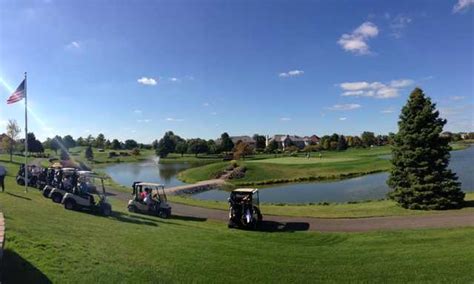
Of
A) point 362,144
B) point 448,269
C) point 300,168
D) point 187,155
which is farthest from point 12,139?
point 362,144

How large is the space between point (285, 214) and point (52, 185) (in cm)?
1380

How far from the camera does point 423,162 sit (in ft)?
80.8

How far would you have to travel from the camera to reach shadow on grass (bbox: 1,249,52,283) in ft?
25.4

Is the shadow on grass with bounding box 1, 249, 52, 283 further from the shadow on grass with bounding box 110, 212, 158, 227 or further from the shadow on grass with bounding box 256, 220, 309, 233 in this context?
the shadow on grass with bounding box 256, 220, 309, 233

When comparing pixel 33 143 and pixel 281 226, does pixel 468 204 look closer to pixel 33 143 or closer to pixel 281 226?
pixel 281 226

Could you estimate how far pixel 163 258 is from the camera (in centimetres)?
1052

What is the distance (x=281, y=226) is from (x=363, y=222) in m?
3.98

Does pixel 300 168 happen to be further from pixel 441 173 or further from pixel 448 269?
pixel 448 269

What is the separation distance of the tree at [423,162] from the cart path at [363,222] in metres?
2.50

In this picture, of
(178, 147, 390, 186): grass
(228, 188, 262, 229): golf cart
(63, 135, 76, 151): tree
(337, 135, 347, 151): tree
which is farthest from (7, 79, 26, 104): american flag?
(337, 135, 347, 151): tree

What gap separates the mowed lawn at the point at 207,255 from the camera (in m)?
8.92

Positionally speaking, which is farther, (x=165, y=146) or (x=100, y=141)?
(x=100, y=141)

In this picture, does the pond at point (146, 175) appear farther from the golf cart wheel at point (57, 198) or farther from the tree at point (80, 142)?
the tree at point (80, 142)

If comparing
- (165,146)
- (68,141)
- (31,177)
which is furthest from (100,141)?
(31,177)
